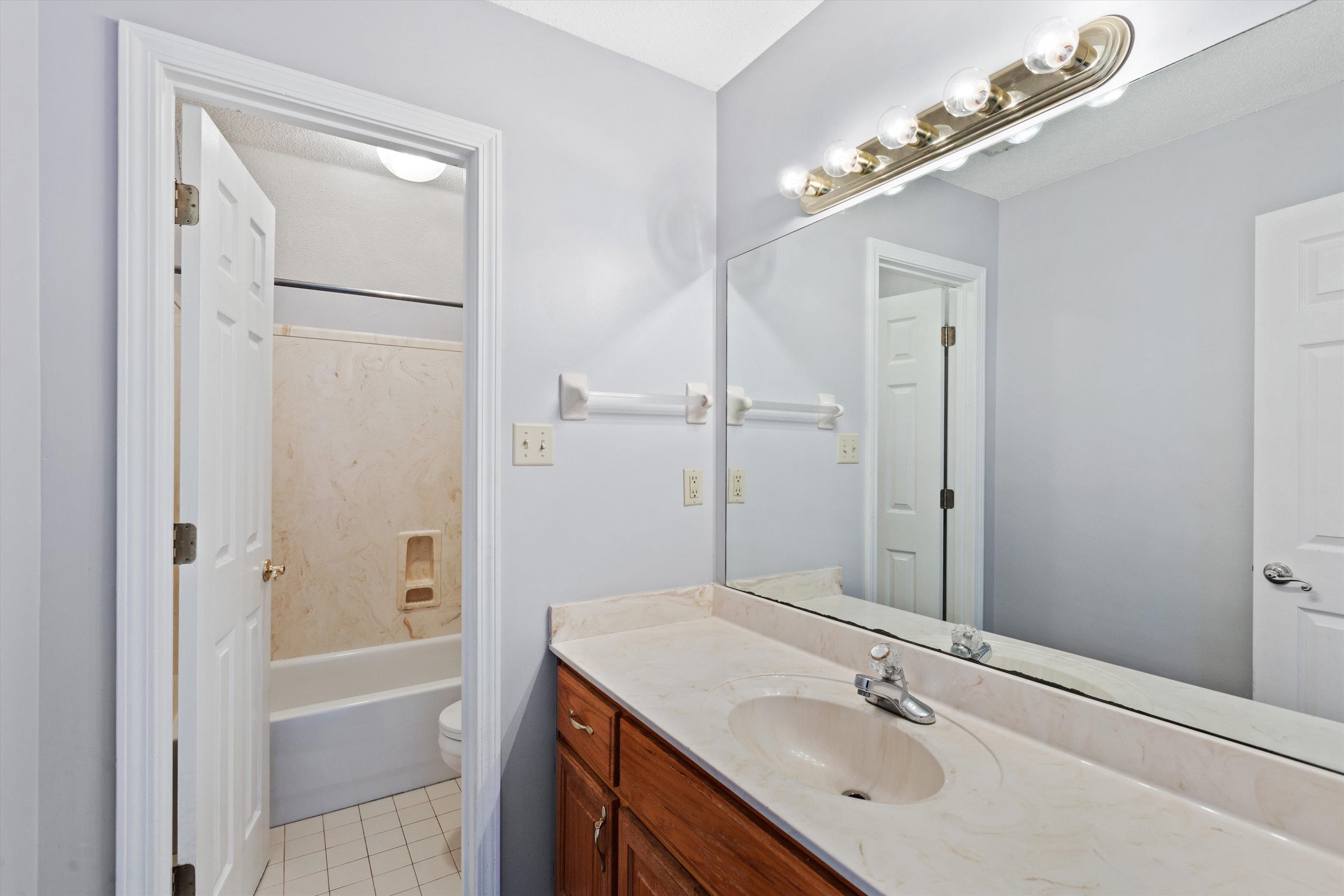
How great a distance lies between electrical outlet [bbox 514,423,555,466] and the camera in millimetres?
1492

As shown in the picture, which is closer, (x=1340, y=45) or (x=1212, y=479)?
(x=1340, y=45)

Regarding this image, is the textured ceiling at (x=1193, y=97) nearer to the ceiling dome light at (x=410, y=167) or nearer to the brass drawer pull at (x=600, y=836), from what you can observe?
the brass drawer pull at (x=600, y=836)

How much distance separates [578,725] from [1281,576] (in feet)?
4.21

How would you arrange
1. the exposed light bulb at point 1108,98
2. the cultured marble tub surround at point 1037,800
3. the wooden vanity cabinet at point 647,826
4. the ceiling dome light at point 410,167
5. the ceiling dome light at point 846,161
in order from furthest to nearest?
the ceiling dome light at point 410,167
the ceiling dome light at point 846,161
the exposed light bulb at point 1108,98
the wooden vanity cabinet at point 647,826
the cultured marble tub surround at point 1037,800

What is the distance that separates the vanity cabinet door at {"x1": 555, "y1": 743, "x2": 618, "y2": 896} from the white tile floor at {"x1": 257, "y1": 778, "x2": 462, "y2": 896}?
0.43 meters

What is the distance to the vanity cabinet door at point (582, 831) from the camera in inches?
48.6

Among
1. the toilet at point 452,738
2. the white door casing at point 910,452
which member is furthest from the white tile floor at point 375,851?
the white door casing at point 910,452

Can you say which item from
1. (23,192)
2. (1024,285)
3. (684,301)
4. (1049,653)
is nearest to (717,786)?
(1049,653)

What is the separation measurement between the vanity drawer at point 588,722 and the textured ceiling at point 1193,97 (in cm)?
129

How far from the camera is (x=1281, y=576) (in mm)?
785

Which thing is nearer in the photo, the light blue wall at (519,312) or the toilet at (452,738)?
the light blue wall at (519,312)

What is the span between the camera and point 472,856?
1.44 meters

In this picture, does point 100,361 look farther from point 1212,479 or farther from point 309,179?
point 1212,479

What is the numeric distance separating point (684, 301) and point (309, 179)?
70.8 inches
